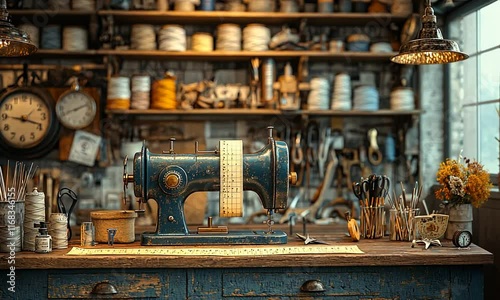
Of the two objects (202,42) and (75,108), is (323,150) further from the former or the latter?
(75,108)

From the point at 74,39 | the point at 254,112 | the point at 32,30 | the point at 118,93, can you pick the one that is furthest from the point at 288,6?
the point at 32,30

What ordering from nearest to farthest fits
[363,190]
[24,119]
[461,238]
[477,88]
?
[461,238], [363,190], [477,88], [24,119]

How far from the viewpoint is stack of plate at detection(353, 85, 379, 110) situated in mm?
5168

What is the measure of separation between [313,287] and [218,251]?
19.1 inches

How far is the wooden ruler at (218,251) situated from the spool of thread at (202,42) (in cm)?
240

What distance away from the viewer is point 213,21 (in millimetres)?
5242

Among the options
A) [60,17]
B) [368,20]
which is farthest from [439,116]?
[60,17]

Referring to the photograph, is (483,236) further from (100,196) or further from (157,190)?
(100,196)

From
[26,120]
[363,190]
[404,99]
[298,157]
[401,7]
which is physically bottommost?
[363,190]

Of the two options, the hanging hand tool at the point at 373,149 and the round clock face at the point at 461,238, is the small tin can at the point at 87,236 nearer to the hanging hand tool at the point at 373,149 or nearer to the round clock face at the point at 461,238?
the round clock face at the point at 461,238

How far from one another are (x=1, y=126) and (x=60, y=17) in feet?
3.31

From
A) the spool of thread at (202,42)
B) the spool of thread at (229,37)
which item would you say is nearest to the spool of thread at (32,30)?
the spool of thread at (202,42)

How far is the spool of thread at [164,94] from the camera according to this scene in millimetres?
5039

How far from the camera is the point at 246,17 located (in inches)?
201
